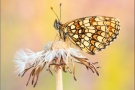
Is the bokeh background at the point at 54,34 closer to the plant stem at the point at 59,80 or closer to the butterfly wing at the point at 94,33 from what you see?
the butterfly wing at the point at 94,33

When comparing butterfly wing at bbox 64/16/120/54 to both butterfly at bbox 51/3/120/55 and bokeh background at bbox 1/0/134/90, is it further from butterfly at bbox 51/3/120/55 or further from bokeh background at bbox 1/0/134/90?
bokeh background at bbox 1/0/134/90

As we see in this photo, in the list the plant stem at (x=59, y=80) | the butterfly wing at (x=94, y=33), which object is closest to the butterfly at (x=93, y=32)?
the butterfly wing at (x=94, y=33)

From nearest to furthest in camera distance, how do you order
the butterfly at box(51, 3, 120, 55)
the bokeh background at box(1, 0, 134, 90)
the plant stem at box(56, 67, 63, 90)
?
the plant stem at box(56, 67, 63, 90) → the butterfly at box(51, 3, 120, 55) → the bokeh background at box(1, 0, 134, 90)

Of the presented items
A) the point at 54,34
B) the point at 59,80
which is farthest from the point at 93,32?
the point at 54,34

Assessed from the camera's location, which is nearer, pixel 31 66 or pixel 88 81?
pixel 31 66

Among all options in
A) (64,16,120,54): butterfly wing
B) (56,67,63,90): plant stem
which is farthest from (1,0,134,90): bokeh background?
(56,67,63,90): plant stem
